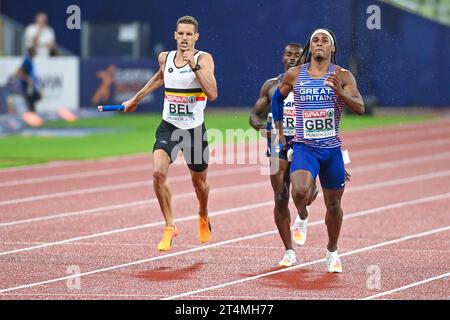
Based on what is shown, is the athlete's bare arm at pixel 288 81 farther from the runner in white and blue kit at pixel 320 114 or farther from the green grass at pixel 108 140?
the green grass at pixel 108 140

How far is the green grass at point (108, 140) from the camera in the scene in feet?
66.4

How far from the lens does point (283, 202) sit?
10047 mm

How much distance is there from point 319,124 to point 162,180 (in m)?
1.70

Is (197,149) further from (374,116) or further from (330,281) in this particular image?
(374,116)

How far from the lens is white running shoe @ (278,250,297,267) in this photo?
388 inches

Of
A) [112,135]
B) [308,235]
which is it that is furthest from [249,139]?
[308,235]

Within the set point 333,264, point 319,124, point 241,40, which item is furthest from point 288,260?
point 241,40

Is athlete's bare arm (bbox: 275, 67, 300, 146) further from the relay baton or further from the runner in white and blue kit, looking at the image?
the relay baton

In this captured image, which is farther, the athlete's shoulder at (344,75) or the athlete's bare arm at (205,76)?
the athlete's bare arm at (205,76)

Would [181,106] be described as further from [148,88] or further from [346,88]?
[346,88]

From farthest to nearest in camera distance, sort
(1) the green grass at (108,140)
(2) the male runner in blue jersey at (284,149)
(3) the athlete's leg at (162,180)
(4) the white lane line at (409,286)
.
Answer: (1) the green grass at (108,140)
(3) the athlete's leg at (162,180)
(2) the male runner in blue jersey at (284,149)
(4) the white lane line at (409,286)

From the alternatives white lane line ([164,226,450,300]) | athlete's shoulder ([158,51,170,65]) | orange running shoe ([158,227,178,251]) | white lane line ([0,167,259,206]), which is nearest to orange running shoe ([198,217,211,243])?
orange running shoe ([158,227,178,251])

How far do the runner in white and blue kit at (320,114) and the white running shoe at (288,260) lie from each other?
18.4 inches

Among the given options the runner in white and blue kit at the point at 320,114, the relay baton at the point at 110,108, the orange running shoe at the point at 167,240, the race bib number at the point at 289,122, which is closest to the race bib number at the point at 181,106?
the relay baton at the point at 110,108
